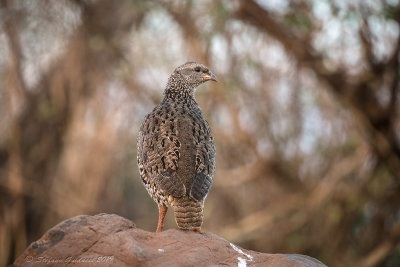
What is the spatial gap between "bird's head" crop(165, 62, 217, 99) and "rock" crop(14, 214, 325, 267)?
7.03ft

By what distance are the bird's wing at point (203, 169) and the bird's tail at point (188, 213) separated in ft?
0.27

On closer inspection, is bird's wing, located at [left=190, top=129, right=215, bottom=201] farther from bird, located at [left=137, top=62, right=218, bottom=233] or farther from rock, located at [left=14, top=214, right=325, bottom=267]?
rock, located at [left=14, top=214, right=325, bottom=267]

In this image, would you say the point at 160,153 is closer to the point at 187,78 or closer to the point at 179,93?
the point at 179,93

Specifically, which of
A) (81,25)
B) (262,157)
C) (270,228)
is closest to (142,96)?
(81,25)

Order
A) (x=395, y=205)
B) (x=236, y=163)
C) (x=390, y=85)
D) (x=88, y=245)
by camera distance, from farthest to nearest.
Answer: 1. (x=236, y=163)
2. (x=395, y=205)
3. (x=390, y=85)
4. (x=88, y=245)

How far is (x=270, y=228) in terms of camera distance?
14172 mm

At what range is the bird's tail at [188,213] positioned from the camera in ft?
19.2

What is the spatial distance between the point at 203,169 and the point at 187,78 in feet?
5.02

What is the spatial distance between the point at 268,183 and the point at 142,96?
3344 mm

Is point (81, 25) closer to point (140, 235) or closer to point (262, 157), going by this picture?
point (262, 157)

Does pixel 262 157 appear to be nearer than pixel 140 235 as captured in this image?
No

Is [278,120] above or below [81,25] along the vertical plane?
below

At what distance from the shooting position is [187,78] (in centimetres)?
734

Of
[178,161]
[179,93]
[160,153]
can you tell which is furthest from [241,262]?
[179,93]
